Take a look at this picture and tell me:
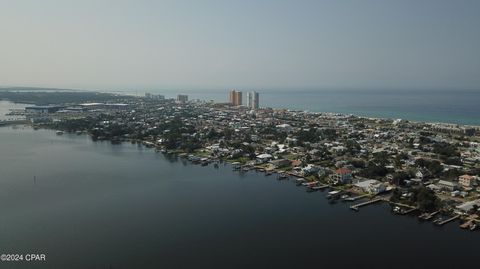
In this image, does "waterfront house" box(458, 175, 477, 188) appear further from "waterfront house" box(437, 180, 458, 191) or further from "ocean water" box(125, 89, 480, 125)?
"ocean water" box(125, 89, 480, 125)

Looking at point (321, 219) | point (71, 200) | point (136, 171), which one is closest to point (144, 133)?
point (136, 171)

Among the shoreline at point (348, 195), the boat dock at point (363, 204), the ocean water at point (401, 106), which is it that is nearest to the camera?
the shoreline at point (348, 195)

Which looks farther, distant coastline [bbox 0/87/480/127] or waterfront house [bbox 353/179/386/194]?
distant coastline [bbox 0/87/480/127]

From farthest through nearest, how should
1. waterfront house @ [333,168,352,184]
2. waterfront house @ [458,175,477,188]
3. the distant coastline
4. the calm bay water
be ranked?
the distant coastline < waterfront house @ [333,168,352,184] < waterfront house @ [458,175,477,188] < the calm bay water

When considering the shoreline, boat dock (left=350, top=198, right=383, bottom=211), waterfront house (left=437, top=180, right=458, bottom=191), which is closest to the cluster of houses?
waterfront house (left=437, top=180, right=458, bottom=191)

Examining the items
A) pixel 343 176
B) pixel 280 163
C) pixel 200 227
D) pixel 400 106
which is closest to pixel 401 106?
pixel 400 106

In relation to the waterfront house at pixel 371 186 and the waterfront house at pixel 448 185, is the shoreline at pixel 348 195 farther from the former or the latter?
the waterfront house at pixel 448 185

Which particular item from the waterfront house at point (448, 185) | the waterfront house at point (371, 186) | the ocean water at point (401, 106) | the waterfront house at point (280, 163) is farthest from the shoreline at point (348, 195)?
the ocean water at point (401, 106)

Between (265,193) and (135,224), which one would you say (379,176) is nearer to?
(265,193)

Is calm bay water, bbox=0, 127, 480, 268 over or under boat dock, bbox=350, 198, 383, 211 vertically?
under

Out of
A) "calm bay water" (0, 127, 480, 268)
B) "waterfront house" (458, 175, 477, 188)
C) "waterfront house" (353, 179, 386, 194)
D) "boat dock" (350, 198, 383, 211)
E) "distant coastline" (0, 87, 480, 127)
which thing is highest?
"distant coastline" (0, 87, 480, 127)
